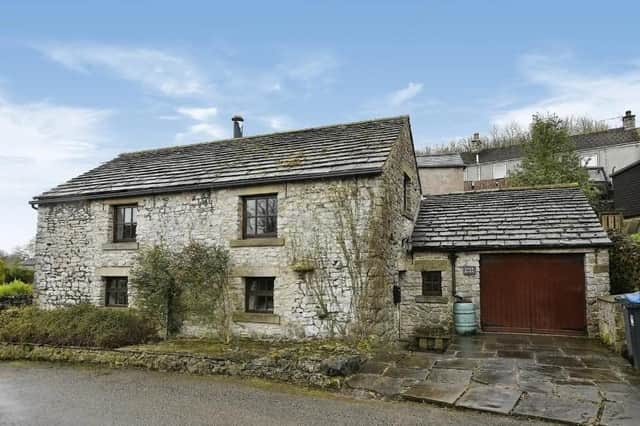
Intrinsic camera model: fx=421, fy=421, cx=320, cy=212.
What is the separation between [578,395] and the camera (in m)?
6.42

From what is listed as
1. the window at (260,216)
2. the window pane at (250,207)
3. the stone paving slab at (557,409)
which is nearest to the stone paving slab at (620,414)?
the stone paving slab at (557,409)

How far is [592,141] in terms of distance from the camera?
3716cm

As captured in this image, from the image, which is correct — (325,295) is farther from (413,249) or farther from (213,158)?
(213,158)

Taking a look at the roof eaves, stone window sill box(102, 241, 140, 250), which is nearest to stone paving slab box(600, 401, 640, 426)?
the roof eaves

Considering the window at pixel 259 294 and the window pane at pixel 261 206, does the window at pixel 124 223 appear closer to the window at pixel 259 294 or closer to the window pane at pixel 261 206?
the window pane at pixel 261 206

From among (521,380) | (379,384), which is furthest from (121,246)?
(521,380)

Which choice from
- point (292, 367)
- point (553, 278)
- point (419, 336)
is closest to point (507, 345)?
point (419, 336)

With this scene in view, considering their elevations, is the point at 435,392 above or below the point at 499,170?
below

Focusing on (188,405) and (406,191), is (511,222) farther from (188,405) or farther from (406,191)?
(188,405)

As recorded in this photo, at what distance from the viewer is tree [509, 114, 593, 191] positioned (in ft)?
75.6

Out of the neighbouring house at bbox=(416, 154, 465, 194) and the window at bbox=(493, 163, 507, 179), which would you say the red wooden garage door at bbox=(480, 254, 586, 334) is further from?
the window at bbox=(493, 163, 507, 179)

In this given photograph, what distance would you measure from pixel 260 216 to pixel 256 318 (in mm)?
2731

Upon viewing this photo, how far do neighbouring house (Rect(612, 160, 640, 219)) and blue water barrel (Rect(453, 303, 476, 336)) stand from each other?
15.7m

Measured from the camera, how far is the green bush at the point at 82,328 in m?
10.6
